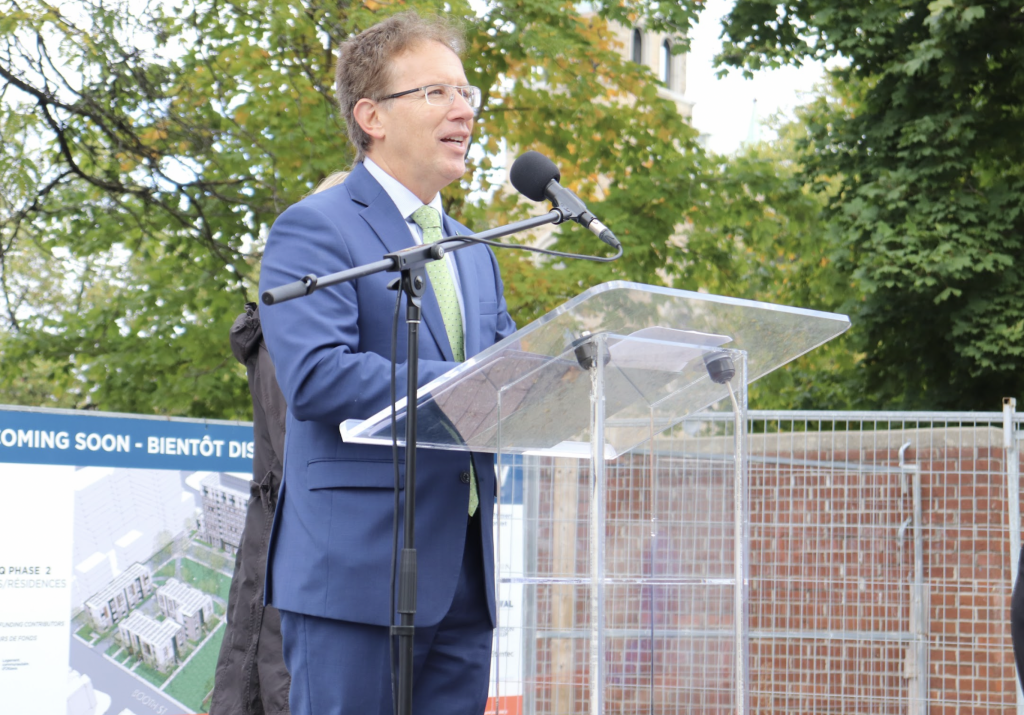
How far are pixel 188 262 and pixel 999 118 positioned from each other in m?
8.67

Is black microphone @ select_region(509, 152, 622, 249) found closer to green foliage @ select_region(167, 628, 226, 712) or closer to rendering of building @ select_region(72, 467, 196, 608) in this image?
rendering of building @ select_region(72, 467, 196, 608)

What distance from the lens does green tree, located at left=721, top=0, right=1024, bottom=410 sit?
11.2 m

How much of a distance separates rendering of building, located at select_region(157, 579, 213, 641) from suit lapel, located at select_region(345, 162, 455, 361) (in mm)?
3433

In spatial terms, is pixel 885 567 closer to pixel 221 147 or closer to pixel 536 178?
pixel 536 178

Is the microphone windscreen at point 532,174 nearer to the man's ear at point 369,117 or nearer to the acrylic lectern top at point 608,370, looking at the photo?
the man's ear at point 369,117

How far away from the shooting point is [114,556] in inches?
205

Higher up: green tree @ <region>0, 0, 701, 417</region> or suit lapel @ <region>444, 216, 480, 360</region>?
green tree @ <region>0, 0, 701, 417</region>

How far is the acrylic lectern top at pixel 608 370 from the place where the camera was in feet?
6.84

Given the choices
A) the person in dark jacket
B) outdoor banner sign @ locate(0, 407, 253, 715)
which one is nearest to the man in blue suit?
the person in dark jacket

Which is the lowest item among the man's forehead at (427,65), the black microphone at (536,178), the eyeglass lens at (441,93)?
the black microphone at (536,178)

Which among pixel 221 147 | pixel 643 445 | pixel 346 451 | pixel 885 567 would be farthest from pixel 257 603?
pixel 221 147

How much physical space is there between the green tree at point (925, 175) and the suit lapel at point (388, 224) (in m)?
9.60

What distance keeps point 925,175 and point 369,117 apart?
33.0ft

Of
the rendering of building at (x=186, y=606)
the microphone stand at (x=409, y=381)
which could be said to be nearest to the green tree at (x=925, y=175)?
the rendering of building at (x=186, y=606)
